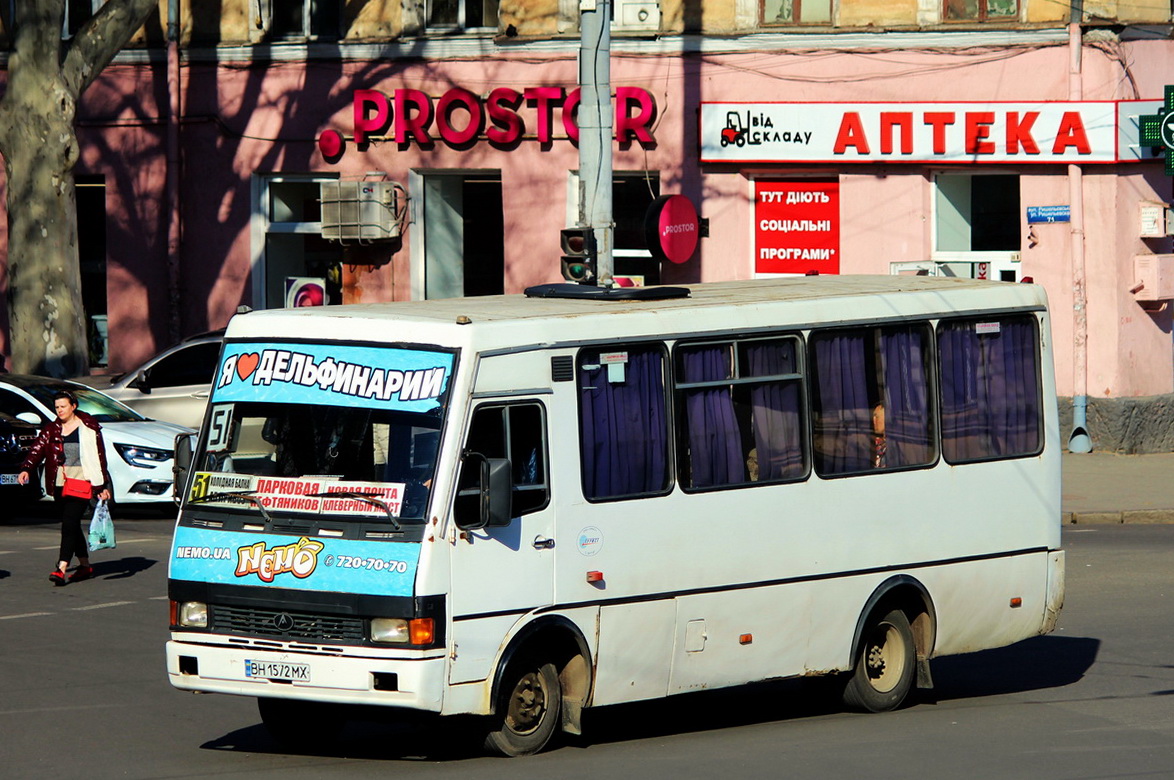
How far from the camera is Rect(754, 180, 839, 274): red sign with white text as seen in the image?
88.7 ft

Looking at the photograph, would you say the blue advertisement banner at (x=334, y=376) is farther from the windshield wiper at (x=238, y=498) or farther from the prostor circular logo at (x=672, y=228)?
the prostor circular logo at (x=672, y=228)

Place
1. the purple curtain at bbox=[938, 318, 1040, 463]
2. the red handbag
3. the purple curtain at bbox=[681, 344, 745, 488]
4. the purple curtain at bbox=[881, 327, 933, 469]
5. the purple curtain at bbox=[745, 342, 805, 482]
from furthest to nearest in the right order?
the red handbag → the purple curtain at bbox=[938, 318, 1040, 463] → the purple curtain at bbox=[881, 327, 933, 469] → the purple curtain at bbox=[745, 342, 805, 482] → the purple curtain at bbox=[681, 344, 745, 488]

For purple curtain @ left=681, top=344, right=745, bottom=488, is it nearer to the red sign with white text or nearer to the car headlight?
the car headlight

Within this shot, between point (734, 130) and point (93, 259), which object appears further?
point (93, 259)

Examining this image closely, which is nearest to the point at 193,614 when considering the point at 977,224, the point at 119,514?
the point at 119,514

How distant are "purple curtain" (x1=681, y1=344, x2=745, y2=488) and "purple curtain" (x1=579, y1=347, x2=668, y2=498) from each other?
0.20m

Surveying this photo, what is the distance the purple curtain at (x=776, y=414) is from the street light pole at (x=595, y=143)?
1007cm

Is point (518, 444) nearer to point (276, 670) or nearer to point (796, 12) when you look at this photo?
point (276, 670)

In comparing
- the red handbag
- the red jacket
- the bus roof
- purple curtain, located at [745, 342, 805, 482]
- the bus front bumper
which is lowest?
the bus front bumper

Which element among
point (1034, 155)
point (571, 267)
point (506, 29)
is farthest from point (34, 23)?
point (1034, 155)

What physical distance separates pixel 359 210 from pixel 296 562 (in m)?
19.3

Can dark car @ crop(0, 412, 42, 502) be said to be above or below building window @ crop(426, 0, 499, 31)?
below

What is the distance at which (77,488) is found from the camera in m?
16.0

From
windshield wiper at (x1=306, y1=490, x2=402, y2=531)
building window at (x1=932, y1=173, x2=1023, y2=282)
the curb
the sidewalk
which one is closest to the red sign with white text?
building window at (x1=932, y1=173, x2=1023, y2=282)
